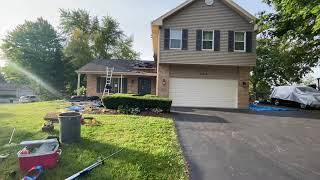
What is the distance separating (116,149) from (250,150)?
11.5ft

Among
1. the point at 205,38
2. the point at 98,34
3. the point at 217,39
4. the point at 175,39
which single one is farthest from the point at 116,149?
the point at 98,34

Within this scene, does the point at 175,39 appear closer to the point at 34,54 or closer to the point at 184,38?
the point at 184,38

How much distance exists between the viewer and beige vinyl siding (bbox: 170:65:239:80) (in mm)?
19734

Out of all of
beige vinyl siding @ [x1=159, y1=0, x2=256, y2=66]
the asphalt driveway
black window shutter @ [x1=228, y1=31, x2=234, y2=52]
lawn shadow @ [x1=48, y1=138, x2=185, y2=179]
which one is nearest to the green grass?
lawn shadow @ [x1=48, y1=138, x2=185, y2=179]

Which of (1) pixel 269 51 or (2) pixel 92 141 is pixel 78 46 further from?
(2) pixel 92 141

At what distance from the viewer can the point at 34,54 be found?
41.2 m

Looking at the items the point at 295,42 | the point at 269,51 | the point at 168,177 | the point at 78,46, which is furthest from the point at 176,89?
the point at 78,46

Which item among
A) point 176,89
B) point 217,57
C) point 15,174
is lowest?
point 15,174

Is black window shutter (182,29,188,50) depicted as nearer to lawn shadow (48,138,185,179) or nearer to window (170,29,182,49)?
window (170,29,182,49)

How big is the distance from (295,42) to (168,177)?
21.3 metres

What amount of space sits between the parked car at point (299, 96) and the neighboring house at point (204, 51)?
15.7 feet

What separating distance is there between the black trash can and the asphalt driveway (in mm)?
2907

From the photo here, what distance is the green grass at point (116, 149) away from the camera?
6.23 meters

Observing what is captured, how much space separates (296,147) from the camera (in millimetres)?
8484
